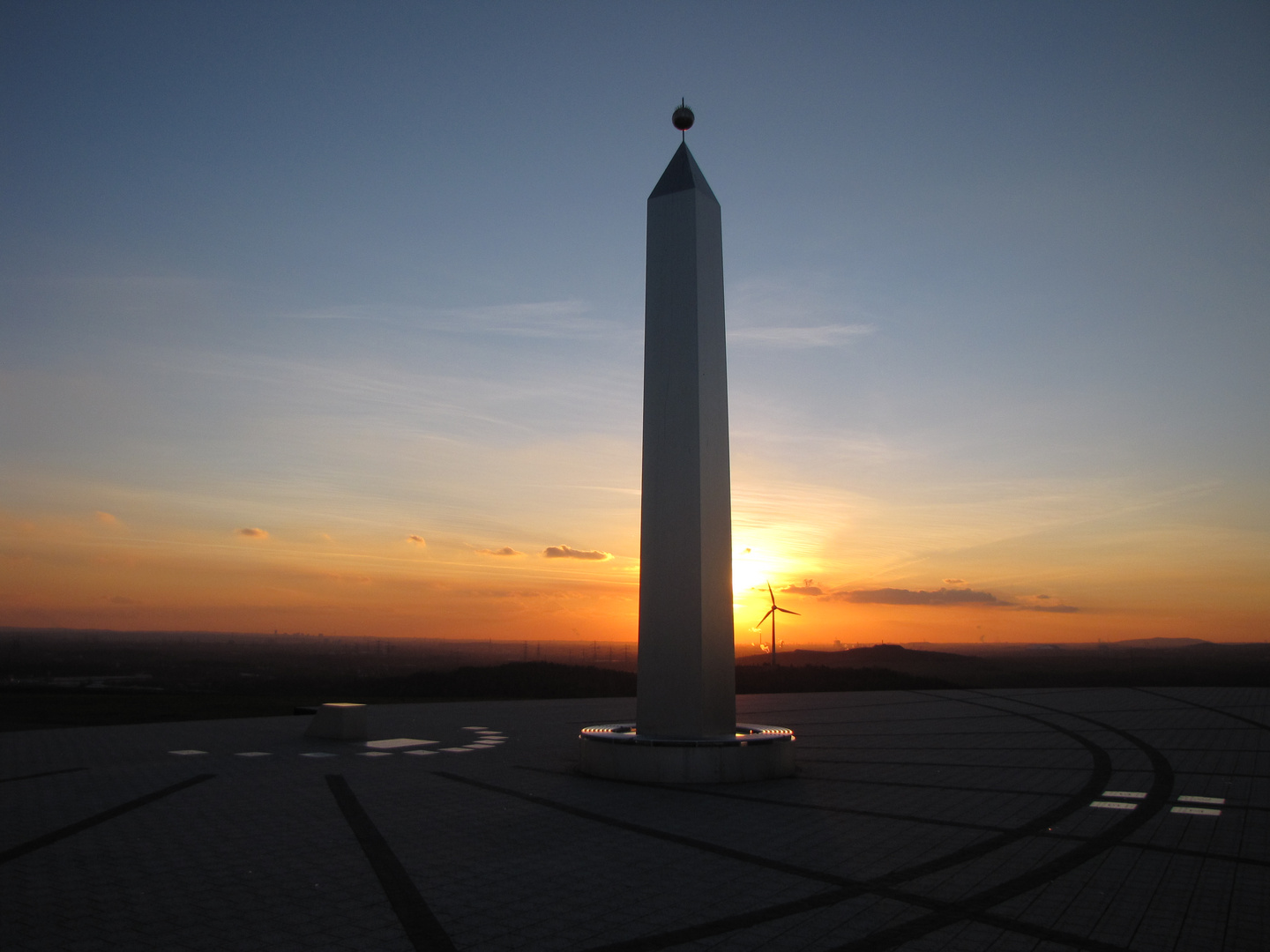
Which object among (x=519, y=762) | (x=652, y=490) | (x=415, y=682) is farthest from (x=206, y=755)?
(x=415, y=682)

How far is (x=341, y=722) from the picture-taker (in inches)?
748

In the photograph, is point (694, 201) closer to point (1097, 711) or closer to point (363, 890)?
point (363, 890)

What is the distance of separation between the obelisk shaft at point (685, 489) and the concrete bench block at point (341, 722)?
7.59 m

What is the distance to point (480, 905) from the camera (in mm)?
7238

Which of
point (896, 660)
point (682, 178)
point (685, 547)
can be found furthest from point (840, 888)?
point (896, 660)

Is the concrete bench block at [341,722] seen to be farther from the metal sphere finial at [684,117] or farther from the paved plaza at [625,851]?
the metal sphere finial at [684,117]

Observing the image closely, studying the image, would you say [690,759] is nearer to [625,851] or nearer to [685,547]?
[685,547]

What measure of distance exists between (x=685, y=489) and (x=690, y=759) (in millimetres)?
4167

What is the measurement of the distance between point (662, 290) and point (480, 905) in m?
10.5

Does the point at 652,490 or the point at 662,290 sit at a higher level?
the point at 662,290

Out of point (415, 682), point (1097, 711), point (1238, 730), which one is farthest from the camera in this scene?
point (415, 682)

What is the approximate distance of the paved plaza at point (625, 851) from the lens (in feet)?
21.7

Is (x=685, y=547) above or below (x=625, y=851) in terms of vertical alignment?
above

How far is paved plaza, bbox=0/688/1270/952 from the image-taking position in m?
6.62
